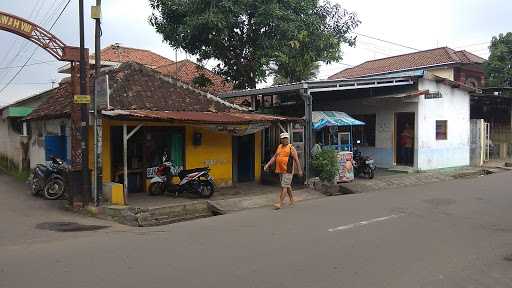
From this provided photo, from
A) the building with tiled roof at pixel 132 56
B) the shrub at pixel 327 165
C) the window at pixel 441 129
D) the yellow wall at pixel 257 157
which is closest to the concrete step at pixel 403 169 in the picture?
the window at pixel 441 129

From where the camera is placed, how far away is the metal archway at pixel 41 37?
472 inches

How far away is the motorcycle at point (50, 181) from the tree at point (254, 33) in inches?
321

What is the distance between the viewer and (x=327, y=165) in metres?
14.9

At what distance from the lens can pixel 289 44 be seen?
2083 cm

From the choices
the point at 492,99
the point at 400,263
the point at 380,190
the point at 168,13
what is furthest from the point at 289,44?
the point at 400,263

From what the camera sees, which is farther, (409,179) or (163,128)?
(409,179)

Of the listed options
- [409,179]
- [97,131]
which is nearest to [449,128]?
[409,179]

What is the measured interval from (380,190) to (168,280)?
408 inches

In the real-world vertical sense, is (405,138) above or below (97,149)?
above

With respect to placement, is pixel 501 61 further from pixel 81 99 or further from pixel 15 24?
pixel 15 24

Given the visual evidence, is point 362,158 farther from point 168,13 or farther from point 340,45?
point 168,13

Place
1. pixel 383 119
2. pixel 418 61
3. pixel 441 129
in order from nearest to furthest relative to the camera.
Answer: pixel 383 119 → pixel 441 129 → pixel 418 61

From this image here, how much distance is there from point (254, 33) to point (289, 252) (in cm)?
1546

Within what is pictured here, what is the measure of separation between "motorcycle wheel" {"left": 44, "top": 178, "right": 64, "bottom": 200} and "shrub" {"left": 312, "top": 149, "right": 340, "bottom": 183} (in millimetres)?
7451
